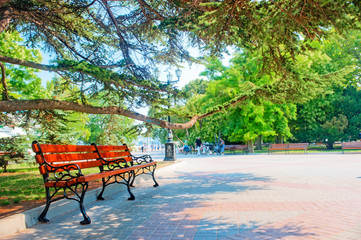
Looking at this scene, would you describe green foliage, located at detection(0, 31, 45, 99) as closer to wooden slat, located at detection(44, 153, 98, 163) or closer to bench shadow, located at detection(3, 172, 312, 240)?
wooden slat, located at detection(44, 153, 98, 163)

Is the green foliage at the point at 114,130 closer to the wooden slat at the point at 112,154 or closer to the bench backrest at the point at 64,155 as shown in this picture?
the wooden slat at the point at 112,154

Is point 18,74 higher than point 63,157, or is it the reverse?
point 18,74

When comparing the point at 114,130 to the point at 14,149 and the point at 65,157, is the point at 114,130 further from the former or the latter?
the point at 65,157

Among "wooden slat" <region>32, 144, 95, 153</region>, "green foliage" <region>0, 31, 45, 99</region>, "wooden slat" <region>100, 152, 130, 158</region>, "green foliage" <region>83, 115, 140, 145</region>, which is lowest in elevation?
"wooden slat" <region>100, 152, 130, 158</region>

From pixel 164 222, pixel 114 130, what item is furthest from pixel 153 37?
pixel 114 130

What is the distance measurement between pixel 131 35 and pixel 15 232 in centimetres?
654

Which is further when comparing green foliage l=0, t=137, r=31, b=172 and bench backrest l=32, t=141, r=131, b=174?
green foliage l=0, t=137, r=31, b=172

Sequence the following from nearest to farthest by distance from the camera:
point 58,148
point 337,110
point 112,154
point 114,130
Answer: point 58,148
point 112,154
point 114,130
point 337,110

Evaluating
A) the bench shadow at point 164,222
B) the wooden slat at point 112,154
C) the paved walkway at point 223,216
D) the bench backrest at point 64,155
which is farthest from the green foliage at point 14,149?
the bench shadow at point 164,222

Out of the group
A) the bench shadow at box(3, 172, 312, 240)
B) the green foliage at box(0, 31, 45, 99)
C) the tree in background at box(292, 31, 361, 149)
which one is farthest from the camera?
the tree in background at box(292, 31, 361, 149)

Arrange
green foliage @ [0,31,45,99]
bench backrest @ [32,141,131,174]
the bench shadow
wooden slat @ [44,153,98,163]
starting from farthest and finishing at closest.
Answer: green foliage @ [0,31,45,99] < wooden slat @ [44,153,98,163] < bench backrest @ [32,141,131,174] < the bench shadow

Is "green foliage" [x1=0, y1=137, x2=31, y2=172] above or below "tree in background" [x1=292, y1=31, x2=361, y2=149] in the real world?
below

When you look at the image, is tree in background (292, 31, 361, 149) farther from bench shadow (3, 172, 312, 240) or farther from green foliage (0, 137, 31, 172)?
green foliage (0, 137, 31, 172)

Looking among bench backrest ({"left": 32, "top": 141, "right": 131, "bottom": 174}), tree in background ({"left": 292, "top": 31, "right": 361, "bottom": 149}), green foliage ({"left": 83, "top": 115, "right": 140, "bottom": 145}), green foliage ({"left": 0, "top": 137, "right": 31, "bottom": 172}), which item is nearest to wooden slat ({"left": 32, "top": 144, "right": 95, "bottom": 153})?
bench backrest ({"left": 32, "top": 141, "right": 131, "bottom": 174})
